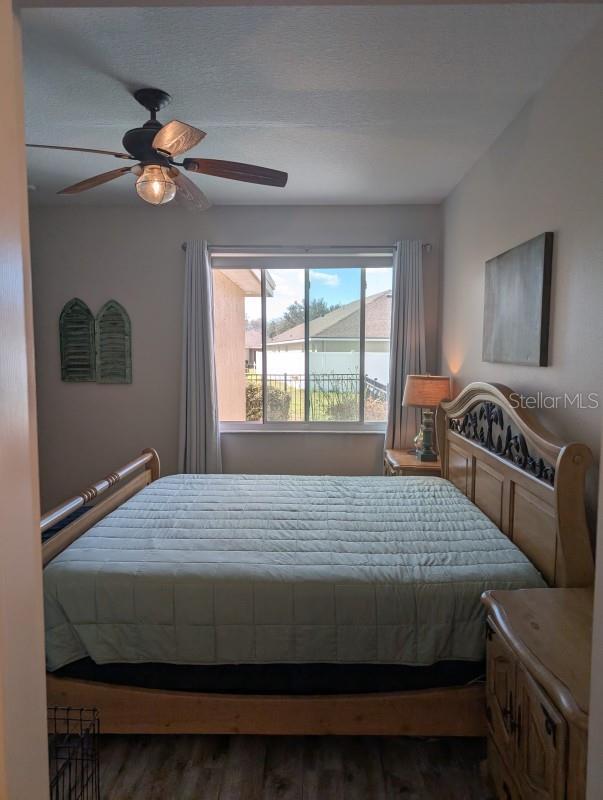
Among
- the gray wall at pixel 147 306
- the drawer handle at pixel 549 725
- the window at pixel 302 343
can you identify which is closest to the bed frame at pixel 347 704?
the drawer handle at pixel 549 725

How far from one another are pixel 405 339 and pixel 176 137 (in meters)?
2.52

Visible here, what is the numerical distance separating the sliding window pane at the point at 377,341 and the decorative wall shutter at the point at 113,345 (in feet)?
6.54

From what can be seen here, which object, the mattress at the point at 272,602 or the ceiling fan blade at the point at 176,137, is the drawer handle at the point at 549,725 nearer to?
the mattress at the point at 272,602

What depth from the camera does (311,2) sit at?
87 cm

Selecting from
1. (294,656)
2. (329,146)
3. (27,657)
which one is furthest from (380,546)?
(329,146)

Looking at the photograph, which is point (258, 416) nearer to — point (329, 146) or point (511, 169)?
point (329, 146)

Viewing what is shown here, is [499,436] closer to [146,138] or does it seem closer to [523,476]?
[523,476]

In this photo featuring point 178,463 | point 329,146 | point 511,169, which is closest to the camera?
point 511,169

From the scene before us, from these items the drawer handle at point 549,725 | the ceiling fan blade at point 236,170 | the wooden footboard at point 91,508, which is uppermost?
the ceiling fan blade at point 236,170

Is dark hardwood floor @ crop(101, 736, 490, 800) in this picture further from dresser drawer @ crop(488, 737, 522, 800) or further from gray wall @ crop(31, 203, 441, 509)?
gray wall @ crop(31, 203, 441, 509)

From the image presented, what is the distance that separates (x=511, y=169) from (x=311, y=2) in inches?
82.8

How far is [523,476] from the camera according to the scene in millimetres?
2156

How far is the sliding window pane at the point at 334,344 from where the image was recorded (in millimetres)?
4301

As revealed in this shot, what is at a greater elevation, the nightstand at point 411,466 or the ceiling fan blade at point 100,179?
the ceiling fan blade at point 100,179
